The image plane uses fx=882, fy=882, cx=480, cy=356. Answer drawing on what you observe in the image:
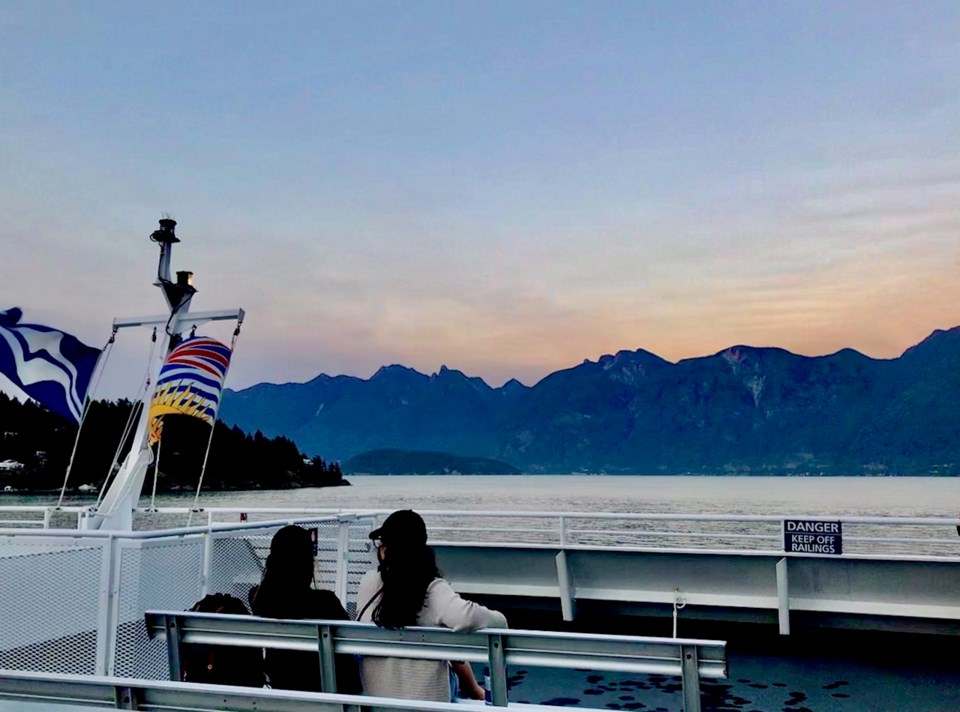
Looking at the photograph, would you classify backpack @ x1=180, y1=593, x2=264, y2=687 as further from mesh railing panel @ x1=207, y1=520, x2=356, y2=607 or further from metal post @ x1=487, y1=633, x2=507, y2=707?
mesh railing panel @ x1=207, y1=520, x2=356, y2=607

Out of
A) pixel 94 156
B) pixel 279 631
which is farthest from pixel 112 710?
Result: pixel 94 156

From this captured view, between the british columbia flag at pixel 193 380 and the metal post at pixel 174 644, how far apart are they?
365 inches

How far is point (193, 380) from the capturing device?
13703 mm

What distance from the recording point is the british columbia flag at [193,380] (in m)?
13.7

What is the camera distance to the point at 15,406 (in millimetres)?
145250

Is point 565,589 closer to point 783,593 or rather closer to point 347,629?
point 783,593

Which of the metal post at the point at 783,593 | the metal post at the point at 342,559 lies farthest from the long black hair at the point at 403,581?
the metal post at the point at 783,593

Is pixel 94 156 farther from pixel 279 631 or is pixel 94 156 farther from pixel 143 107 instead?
pixel 279 631

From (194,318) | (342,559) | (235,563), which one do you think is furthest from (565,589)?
(194,318)

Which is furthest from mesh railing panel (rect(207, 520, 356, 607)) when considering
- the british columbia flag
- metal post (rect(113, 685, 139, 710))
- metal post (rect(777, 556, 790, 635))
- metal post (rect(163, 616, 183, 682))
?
metal post (rect(777, 556, 790, 635))

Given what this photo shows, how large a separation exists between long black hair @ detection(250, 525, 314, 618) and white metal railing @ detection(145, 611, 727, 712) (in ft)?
0.59

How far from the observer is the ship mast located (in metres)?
14.0

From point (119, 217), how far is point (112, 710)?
31.5 m

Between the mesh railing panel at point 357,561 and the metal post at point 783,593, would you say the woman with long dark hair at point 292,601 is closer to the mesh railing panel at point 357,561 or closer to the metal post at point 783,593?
the mesh railing panel at point 357,561
